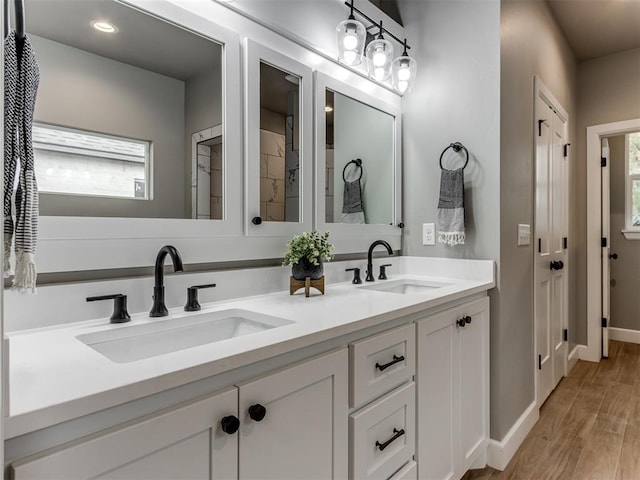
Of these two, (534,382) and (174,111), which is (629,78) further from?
Result: (174,111)

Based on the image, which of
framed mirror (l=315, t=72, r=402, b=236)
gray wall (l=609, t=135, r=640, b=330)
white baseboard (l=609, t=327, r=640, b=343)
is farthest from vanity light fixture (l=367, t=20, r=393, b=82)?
white baseboard (l=609, t=327, r=640, b=343)

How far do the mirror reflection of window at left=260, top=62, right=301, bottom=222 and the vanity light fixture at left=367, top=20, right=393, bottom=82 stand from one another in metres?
0.46

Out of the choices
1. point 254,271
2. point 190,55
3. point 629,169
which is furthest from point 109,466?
point 629,169

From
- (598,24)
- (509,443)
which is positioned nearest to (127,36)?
(509,443)

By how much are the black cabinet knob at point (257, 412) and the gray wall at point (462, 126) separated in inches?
55.8

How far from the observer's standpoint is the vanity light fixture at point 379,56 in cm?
190

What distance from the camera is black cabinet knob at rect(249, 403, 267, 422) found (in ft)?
2.69

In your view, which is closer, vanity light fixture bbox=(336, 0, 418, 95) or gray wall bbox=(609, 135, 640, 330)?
vanity light fixture bbox=(336, 0, 418, 95)

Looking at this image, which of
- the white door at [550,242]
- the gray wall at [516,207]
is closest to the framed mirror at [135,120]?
the gray wall at [516,207]

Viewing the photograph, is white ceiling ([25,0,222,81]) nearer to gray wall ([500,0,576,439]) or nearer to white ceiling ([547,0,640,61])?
gray wall ([500,0,576,439])

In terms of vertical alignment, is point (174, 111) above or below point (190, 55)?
below

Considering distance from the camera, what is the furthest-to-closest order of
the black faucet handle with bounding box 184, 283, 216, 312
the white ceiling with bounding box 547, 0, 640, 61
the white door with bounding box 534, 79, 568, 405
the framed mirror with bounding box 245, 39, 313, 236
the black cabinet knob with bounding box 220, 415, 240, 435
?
the white ceiling with bounding box 547, 0, 640, 61, the white door with bounding box 534, 79, 568, 405, the framed mirror with bounding box 245, 39, 313, 236, the black faucet handle with bounding box 184, 283, 216, 312, the black cabinet knob with bounding box 220, 415, 240, 435

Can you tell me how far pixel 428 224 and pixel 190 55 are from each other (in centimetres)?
144

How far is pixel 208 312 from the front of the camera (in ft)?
4.02
